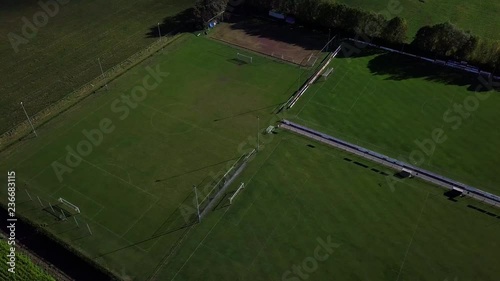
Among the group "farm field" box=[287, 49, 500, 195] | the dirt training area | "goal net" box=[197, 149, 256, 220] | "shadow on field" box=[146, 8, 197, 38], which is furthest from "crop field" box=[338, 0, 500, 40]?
"goal net" box=[197, 149, 256, 220]

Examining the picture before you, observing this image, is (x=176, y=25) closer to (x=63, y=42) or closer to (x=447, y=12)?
(x=63, y=42)

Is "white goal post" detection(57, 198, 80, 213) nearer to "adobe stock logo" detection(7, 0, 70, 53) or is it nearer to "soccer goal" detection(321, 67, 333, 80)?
"adobe stock logo" detection(7, 0, 70, 53)

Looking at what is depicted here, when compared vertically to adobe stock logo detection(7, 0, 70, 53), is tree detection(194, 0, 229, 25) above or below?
above

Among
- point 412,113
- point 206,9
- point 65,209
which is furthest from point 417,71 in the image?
point 65,209

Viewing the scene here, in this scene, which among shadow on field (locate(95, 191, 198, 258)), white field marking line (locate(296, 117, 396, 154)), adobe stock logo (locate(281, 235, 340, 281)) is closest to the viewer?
adobe stock logo (locate(281, 235, 340, 281))

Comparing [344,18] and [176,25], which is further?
[176,25]

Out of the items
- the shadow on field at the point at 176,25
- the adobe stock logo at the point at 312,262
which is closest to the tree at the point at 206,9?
the shadow on field at the point at 176,25

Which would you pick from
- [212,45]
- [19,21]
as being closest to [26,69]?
[19,21]
